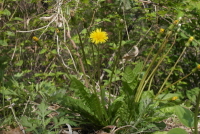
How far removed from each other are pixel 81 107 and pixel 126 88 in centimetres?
31

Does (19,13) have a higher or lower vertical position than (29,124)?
higher

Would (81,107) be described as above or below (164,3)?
below

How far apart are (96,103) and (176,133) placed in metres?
0.52

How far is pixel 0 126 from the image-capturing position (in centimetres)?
122

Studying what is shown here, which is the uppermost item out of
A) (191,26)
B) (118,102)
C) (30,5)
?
(30,5)

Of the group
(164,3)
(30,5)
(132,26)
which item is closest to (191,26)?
(164,3)

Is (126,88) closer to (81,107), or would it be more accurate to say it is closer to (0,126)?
(81,107)

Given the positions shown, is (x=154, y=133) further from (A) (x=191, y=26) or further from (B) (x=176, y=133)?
(A) (x=191, y=26)

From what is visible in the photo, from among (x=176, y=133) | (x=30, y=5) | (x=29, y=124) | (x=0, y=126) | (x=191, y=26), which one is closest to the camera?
(x=176, y=133)

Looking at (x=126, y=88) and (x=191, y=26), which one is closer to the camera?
(x=126, y=88)

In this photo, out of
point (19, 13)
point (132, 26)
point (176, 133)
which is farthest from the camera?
point (132, 26)

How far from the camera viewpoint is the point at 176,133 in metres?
0.93

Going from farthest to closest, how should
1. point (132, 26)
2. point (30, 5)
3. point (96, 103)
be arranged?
point (132, 26), point (30, 5), point (96, 103)

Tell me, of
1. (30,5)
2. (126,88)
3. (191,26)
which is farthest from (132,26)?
(126,88)
